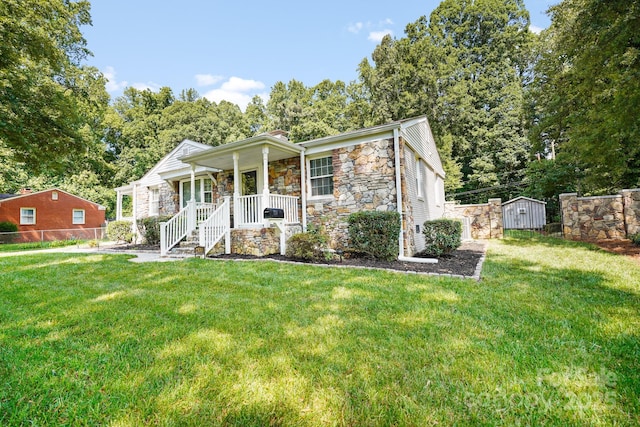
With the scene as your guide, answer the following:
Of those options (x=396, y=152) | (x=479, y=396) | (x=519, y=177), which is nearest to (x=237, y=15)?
(x=396, y=152)

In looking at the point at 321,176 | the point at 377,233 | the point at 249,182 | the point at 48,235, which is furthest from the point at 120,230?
the point at 377,233

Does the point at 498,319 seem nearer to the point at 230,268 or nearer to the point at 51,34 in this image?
the point at 230,268

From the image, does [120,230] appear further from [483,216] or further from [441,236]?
[483,216]

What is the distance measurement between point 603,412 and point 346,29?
14.7 meters

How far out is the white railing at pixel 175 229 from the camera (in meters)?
8.67

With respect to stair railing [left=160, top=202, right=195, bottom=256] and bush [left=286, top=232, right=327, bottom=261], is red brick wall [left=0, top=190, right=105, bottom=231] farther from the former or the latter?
bush [left=286, top=232, right=327, bottom=261]

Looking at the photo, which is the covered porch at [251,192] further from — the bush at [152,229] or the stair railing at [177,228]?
the bush at [152,229]

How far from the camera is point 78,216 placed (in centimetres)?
2047

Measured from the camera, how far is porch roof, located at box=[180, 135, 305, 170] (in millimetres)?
7513

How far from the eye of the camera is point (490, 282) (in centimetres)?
452

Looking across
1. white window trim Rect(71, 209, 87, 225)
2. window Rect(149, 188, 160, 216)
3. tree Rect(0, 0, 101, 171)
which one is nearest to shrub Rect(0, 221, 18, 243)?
white window trim Rect(71, 209, 87, 225)

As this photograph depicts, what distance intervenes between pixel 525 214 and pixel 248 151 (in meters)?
15.6

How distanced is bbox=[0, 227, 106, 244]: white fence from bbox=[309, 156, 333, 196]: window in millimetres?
15190

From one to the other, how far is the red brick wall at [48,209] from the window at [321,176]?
67.4 feet
